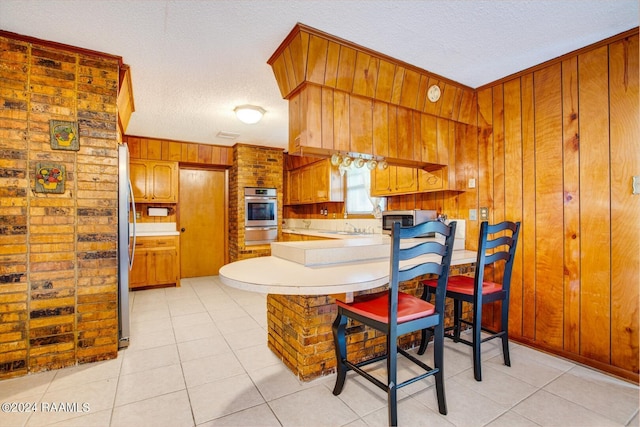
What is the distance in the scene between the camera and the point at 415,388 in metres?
2.03

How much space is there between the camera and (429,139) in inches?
115

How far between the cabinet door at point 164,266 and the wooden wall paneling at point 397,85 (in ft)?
13.6

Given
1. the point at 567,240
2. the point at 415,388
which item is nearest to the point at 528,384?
the point at 415,388

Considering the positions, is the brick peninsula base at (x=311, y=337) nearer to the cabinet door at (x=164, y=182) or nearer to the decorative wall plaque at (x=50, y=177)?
the decorative wall plaque at (x=50, y=177)

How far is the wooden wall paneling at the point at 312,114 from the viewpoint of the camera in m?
2.23

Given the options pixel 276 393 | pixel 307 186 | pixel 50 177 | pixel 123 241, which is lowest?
pixel 276 393

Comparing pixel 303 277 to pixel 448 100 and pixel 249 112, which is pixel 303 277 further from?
pixel 249 112

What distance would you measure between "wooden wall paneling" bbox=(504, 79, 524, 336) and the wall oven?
3790 millimetres

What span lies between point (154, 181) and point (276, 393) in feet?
13.8

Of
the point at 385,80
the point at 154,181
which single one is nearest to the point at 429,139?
the point at 385,80

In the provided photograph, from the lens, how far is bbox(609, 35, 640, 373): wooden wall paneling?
82.4 inches

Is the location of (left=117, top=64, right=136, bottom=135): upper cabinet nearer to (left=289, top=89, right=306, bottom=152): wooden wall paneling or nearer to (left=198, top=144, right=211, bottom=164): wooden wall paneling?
(left=289, top=89, right=306, bottom=152): wooden wall paneling

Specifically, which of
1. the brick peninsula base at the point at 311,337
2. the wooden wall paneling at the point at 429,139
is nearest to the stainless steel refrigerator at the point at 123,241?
the brick peninsula base at the point at 311,337

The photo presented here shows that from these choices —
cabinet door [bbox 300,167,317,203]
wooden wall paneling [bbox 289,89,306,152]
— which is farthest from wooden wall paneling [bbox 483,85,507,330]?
cabinet door [bbox 300,167,317,203]
